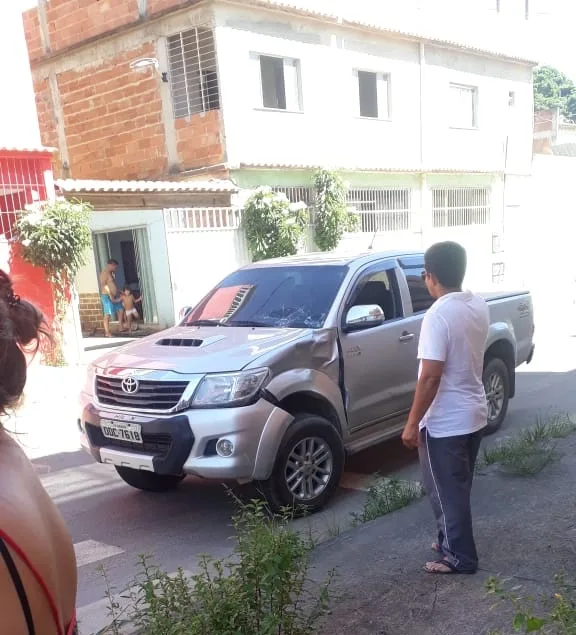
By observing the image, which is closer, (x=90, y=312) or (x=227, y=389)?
(x=227, y=389)

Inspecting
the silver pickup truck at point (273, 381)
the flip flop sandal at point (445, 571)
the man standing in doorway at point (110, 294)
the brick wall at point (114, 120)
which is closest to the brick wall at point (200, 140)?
the brick wall at point (114, 120)

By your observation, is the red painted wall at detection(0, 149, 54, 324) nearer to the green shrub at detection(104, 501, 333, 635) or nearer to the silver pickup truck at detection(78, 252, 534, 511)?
the silver pickup truck at detection(78, 252, 534, 511)

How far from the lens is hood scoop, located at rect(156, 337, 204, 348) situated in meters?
4.53

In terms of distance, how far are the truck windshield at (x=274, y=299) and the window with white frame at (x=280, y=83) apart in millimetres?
9688

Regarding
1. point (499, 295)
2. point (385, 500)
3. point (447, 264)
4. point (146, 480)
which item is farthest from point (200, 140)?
point (447, 264)

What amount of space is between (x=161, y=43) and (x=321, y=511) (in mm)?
12347

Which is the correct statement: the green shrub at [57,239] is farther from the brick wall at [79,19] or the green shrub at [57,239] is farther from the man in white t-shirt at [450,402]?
the man in white t-shirt at [450,402]

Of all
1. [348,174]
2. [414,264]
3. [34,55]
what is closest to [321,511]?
[414,264]

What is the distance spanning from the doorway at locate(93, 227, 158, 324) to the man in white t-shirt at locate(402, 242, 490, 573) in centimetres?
1008

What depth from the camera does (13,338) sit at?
47.1 inches

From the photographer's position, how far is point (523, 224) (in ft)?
71.4

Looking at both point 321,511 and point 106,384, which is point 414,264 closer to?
Answer: point 321,511

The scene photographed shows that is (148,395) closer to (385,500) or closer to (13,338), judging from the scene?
(385,500)

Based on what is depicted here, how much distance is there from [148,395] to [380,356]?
6.26 ft
